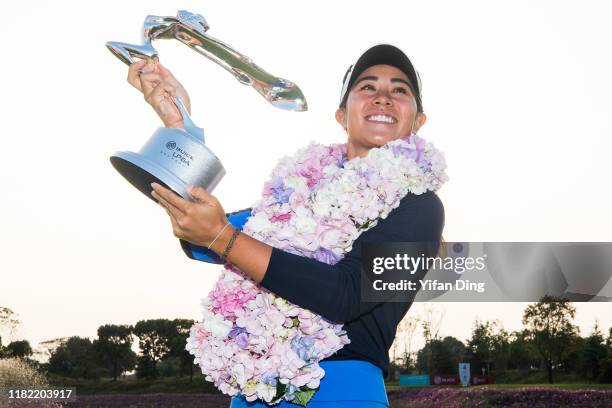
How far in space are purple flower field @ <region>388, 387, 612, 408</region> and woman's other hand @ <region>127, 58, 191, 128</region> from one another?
17647 mm

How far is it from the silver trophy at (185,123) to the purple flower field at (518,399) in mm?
17481

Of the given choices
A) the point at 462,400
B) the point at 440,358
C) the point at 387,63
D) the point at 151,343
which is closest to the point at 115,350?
the point at 151,343

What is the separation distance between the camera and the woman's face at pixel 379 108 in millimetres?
3689

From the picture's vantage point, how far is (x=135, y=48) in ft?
11.1

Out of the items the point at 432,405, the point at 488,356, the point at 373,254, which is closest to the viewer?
the point at 373,254

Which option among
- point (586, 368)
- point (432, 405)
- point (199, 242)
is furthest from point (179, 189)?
point (586, 368)

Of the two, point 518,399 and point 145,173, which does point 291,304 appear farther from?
point 518,399

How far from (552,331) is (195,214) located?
40.8 m

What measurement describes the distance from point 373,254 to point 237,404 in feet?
3.16

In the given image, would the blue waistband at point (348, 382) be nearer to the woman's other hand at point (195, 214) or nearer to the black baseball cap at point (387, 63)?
the woman's other hand at point (195, 214)

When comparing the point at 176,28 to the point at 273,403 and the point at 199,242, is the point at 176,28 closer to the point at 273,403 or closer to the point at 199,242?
the point at 199,242

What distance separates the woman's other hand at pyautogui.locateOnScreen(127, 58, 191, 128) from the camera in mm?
3297

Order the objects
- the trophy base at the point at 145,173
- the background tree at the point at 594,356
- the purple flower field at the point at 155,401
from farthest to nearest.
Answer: the background tree at the point at 594,356 < the purple flower field at the point at 155,401 < the trophy base at the point at 145,173

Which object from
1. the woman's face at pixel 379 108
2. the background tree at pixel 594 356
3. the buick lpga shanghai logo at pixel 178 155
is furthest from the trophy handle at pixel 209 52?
the background tree at pixel 594 356
